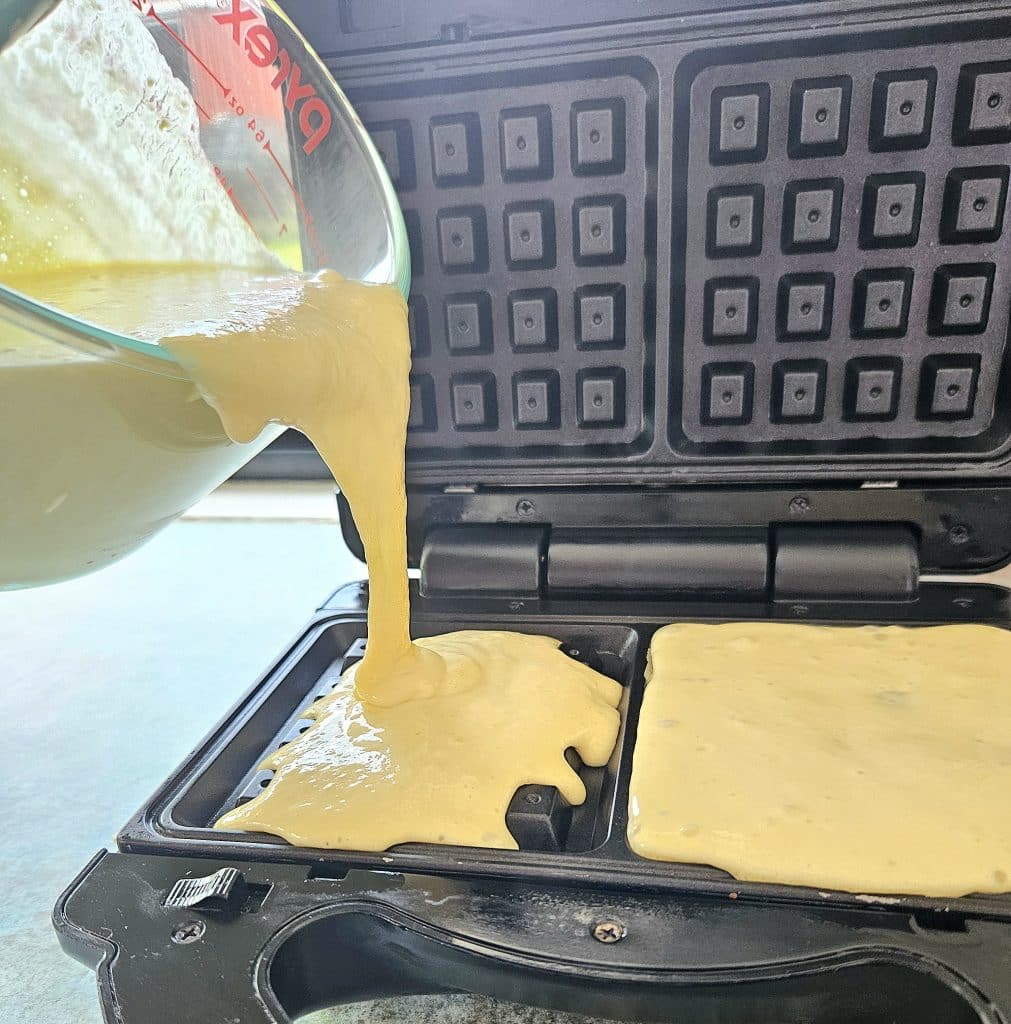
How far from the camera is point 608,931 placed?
2.11 feet

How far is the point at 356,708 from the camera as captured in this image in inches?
36.8

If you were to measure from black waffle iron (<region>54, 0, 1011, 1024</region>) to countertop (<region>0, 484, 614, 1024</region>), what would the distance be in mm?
115

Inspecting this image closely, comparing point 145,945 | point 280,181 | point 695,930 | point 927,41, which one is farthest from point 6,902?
point 927,41

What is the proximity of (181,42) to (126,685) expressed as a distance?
2.59 ft

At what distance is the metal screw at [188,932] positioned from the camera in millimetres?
646

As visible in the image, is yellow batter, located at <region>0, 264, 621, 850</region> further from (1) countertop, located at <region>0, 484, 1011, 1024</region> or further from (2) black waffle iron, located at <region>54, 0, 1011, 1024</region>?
(1) countertop, located at <region>0, 484, 1011, 1024</region>

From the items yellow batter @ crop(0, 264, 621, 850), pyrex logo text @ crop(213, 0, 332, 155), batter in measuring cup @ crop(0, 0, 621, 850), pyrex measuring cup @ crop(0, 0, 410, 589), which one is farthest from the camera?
pyrex logo text @ crop(213, 0, 332, 155)

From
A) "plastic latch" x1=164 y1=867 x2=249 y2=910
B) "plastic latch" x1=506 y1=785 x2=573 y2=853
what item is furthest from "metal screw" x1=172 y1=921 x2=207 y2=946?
"plastic latch" x1=506 y1=785 x2=573 y2=853

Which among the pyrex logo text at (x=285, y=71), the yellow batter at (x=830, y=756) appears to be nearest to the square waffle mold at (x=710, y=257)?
the pyrex logo text at (x=285, y=71)

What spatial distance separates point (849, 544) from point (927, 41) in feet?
1.78

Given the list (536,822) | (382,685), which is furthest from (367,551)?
(536,822)

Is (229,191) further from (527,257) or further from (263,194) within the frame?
(527,257)

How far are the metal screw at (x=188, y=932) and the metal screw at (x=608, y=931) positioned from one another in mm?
289

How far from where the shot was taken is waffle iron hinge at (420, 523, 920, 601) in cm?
104
